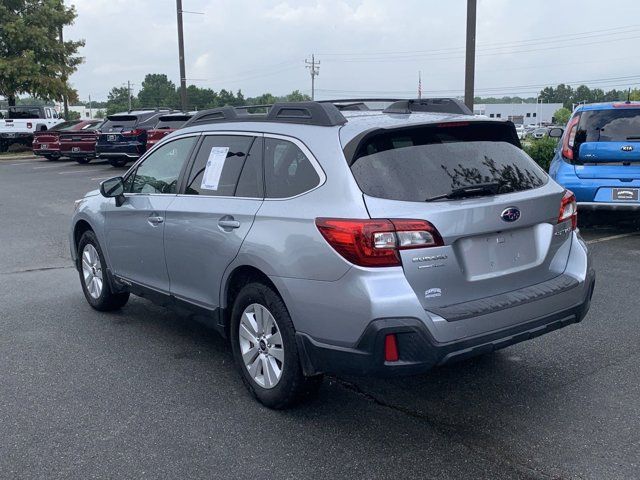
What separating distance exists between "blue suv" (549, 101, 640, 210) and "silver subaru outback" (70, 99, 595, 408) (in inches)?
192

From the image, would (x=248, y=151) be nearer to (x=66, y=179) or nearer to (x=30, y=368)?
(x=30, y=368)

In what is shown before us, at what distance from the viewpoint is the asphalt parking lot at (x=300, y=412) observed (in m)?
3.41

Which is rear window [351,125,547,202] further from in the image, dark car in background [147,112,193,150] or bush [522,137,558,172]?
dark car in background [147,112,193,150]

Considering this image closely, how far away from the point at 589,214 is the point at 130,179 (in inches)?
302

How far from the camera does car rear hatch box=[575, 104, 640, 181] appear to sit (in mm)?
8664

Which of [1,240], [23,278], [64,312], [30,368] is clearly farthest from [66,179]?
[30,368]

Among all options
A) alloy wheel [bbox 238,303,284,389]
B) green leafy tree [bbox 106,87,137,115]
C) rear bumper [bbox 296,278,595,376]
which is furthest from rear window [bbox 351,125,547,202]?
green leafy tree [bbox 106,87,137,115]

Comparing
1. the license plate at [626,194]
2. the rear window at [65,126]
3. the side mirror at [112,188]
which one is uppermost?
the rear window at [65,126]

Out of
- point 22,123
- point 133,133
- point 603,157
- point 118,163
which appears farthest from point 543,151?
point 22,123

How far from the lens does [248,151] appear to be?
14.3ft

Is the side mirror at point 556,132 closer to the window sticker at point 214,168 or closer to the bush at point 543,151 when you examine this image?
the bush at point 543,151

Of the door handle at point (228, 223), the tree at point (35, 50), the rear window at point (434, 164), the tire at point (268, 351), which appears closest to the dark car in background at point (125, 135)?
the tree at point (35, 50)

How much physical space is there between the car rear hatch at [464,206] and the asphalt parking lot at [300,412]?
0.78 metres

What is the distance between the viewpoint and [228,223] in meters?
4.20
